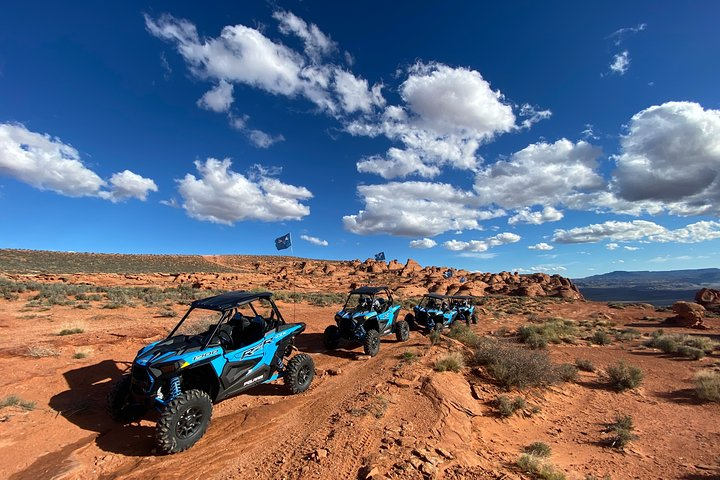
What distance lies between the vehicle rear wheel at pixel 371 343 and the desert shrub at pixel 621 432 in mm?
5709

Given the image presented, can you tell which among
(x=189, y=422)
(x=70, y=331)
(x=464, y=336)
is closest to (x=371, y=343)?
(x=464, y=336)

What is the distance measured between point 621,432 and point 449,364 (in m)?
3.54

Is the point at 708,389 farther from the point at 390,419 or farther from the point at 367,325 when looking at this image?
the point at 367,325

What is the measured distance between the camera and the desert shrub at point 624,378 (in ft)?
30.7

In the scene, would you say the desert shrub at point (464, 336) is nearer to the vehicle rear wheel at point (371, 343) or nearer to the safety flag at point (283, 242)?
the vehicle rear wheel at point (371, 343)

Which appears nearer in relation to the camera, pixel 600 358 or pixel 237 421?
pixel 237 421

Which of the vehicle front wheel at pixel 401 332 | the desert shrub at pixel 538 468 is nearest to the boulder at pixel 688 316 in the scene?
the vehicle front wheel at pixel 401 332

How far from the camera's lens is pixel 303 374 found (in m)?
7.52

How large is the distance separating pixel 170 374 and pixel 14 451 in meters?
2.38

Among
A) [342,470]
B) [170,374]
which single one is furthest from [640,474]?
[170,374]

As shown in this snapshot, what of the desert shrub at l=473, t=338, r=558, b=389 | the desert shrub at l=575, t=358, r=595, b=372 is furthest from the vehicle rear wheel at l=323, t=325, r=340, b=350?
the desert shrub at l=575, t=358, r=595, b=372

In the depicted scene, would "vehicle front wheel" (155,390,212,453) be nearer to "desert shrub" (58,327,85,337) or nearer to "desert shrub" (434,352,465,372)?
"desert shrub" (434,352,465,372)

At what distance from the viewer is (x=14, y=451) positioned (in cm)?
512

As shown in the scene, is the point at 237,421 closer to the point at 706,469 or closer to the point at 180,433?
the point at 180,433
